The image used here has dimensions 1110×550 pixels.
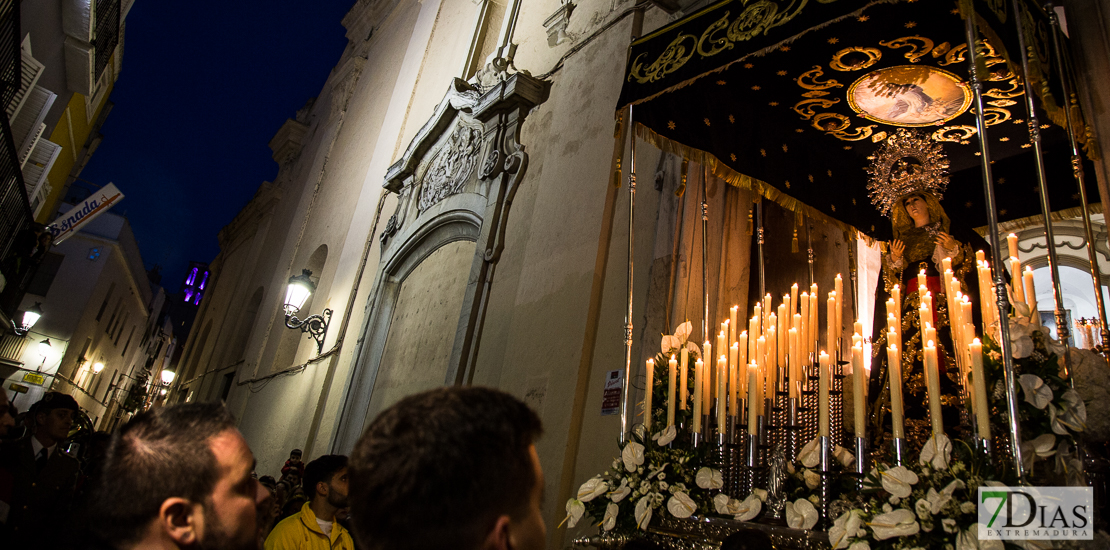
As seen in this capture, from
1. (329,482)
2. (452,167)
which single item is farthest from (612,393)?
(452,167)

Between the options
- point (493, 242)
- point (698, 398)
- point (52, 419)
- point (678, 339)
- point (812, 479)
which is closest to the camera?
point (812, 479)

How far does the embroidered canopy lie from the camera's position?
12.3 feet

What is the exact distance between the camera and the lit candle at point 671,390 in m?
3.67

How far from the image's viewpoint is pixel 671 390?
3758 mm

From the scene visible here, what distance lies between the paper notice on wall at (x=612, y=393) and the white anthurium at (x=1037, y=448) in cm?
276

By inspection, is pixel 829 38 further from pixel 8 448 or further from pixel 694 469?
pixel 8 448

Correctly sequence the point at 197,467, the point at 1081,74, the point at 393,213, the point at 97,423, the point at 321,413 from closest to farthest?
1. the point at 197,467
2. the point at 1081,74
3. the point at 321,413
4. the point at 393,213
5. the point at 97,423

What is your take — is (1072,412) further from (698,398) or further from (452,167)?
(452,167)

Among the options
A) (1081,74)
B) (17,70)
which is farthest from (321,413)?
(1081,74)

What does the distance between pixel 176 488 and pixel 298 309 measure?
34.9 ft

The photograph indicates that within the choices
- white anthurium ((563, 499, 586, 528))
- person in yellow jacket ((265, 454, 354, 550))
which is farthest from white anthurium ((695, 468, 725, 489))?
person in yellow jacket ((265, 454, 354, 550))

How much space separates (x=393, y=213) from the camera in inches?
461

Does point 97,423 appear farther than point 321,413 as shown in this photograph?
Yes

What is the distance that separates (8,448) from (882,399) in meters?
4.70
